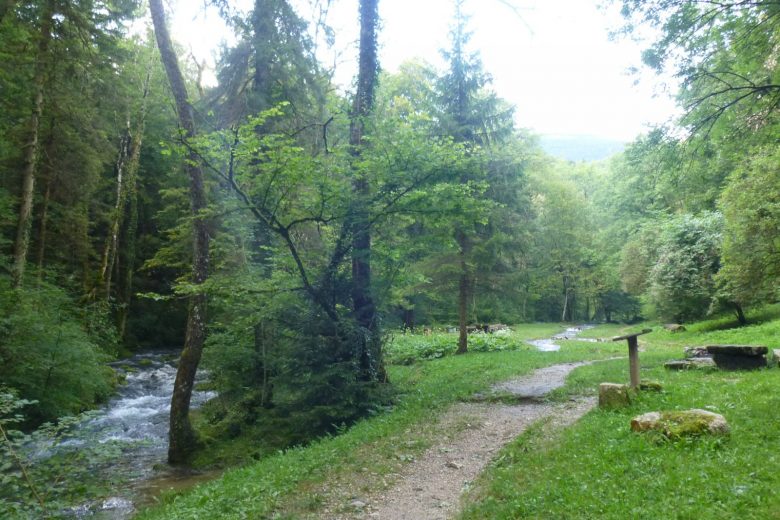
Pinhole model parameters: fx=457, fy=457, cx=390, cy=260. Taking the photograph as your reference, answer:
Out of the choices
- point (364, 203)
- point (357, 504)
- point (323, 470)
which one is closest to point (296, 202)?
point (364, 203)

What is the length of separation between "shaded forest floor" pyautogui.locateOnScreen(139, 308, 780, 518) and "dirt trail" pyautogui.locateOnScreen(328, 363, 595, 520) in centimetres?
3

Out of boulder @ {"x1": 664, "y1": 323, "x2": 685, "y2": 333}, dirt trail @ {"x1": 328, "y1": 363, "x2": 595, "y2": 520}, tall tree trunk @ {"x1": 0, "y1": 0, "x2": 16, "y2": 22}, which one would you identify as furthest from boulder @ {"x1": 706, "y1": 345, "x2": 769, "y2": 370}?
tall tree trunk @ {"x1": 0, "y1": 0, "x2": 16, "y2": 22}

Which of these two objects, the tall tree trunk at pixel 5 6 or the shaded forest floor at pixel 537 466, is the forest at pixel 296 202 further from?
the shaded forest floor at pixel 537 466

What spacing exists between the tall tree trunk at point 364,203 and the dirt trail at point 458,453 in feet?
8.50

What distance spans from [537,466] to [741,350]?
721 cm

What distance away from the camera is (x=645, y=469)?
4.68 metres

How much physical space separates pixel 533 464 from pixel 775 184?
1233 centimetres

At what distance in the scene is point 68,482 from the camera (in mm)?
5191

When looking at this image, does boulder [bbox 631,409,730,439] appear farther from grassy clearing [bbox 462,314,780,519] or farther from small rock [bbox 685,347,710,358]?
small rock [bbox 685,347,710,358]

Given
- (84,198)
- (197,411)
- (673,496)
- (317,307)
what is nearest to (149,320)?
(84,198)

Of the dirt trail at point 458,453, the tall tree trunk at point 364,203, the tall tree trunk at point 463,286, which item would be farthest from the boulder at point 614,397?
the tall tree trunk at point 463,286

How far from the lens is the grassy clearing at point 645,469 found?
3889 millimetres

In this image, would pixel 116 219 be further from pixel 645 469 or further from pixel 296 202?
pixel 645 469

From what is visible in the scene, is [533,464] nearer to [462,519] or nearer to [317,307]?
[462,519]
